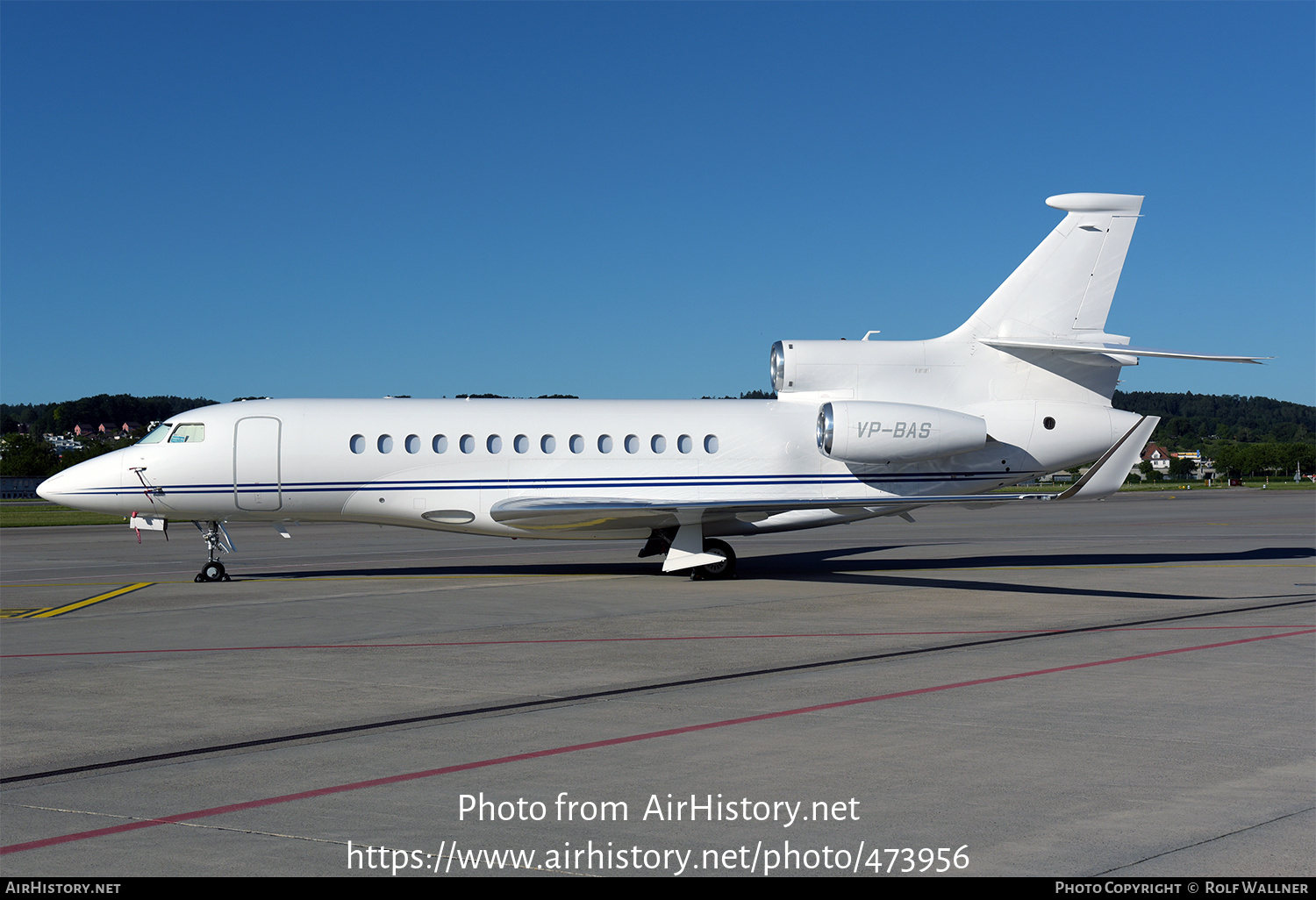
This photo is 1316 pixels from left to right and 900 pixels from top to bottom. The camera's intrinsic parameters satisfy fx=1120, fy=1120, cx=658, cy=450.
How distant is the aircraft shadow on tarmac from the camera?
67.9 feet

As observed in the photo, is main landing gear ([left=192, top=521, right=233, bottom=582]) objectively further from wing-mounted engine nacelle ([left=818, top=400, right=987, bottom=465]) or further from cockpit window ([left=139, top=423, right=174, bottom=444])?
wing-mounted engine nacelle ([left=818, top=400, right=987, bottom=465])

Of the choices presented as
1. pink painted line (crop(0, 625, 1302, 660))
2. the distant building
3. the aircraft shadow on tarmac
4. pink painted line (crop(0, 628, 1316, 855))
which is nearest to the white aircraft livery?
the aircraft shadow on tarmac

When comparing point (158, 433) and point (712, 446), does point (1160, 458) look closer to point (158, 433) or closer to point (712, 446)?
point (712, 446)

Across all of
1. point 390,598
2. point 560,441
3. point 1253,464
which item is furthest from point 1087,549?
point 1253,464

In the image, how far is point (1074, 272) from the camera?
22.0 meters

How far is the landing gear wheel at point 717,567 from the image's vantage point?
824 inches

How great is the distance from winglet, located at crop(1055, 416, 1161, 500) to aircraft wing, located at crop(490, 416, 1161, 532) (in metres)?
0.01

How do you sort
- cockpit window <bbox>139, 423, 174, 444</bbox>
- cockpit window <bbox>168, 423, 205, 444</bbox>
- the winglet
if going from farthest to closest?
cockpit window <bbox>139, 423, 174, 444</bbox>, cockpit window <bbox>168, 423, 205, 444</bbox>, the winglet

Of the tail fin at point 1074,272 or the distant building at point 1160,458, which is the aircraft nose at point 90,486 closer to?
the tail fin at point 1074,272

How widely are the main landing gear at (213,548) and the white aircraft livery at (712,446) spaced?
4 centimetres

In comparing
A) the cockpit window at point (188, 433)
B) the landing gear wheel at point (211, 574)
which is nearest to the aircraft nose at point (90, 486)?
the cockpit window at point (188, 433)

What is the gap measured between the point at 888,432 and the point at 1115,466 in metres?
4.19

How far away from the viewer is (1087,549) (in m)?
27.9

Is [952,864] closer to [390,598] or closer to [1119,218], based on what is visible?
[390,598]
